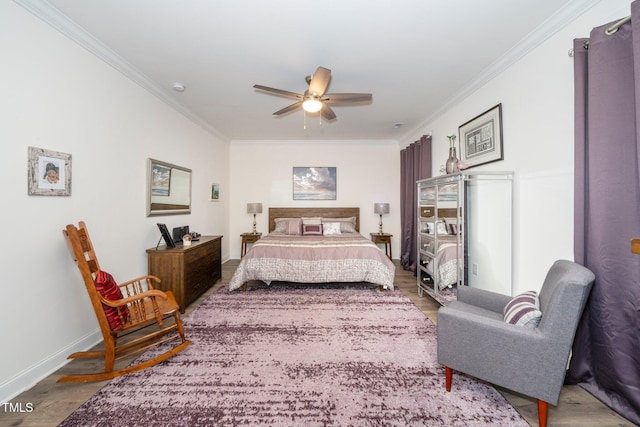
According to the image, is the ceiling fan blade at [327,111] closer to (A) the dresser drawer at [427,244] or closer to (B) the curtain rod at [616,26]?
(A) the dresser drawer at [427,244]

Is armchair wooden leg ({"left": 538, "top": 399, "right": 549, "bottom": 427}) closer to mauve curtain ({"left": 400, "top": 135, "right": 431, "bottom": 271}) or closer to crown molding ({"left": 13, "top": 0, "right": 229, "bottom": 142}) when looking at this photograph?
mauve curtain ({"left": 400, "top": 135, "right": 431, "bottom": 271})

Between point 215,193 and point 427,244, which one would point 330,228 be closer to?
point 427,244

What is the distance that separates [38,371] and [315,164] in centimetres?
503

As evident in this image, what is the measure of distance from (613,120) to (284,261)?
134 inches

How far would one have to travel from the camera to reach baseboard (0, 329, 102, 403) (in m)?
1.64

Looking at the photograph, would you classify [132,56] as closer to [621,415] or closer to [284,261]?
[284,261]

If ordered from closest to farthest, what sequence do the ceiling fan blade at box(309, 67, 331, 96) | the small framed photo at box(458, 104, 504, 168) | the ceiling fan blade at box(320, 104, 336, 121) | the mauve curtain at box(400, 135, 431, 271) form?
1. the ceiling fan blade at box(309, 67, 331, 96)
2. the small framed photo at box(458, 104, 504, 168)
3. the ceiling fan blade at box(320, 104, 336, 121)
4. the mauve curtain at box(400, 135, 431, 271)

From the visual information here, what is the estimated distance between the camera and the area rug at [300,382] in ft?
4.91

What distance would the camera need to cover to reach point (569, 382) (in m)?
1.76

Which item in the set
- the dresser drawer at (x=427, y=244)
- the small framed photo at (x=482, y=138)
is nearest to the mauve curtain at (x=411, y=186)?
the small framed photo at (x=482, y=138)

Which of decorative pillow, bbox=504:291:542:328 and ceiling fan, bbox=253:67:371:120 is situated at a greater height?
ceiling fan, bbox=253:67:371:120

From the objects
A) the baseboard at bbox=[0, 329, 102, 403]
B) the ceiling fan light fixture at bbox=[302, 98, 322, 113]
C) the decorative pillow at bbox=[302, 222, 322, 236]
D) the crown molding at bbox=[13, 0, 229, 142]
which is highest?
the crown molding at bbox=[13, 0, 229, 142]

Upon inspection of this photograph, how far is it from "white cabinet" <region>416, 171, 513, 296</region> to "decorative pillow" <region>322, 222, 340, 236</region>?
2.21 m

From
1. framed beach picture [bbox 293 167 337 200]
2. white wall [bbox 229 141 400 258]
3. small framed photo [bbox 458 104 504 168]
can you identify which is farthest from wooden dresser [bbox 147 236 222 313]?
small framed photo [bbox 458 104 504 168]
